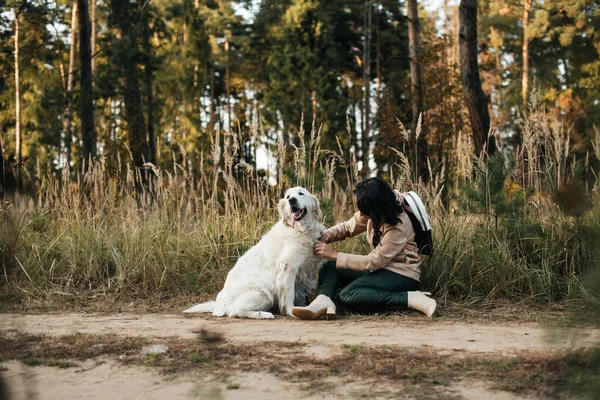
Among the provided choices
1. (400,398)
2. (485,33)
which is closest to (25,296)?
(400,398)

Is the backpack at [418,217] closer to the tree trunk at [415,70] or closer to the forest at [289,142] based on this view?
the forest at [289,142]

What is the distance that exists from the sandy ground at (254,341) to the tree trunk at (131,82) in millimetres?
12791

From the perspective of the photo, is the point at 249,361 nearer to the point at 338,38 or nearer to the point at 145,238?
the point at 145,238

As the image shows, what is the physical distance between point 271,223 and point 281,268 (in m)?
1.59

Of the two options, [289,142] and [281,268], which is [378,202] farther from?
[289,142]

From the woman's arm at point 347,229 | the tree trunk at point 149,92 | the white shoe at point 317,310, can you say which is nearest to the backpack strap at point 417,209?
the woman's arm at point 347,229

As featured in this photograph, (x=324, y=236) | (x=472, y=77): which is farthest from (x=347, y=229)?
(x=472, y=77)

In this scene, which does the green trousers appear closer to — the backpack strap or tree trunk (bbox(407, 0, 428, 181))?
the backpack strap

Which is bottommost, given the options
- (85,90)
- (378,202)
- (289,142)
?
(378,202)

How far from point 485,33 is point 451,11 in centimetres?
270

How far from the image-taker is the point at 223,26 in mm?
31688

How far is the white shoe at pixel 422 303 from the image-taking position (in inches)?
196

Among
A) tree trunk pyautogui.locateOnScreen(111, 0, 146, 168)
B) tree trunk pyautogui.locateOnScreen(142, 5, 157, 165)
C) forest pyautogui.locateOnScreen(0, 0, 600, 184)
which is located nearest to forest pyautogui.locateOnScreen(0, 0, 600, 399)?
tree trunk pyautogui.locateOnScreen(111, 0, 146, 168)

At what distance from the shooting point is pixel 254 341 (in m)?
3.97
